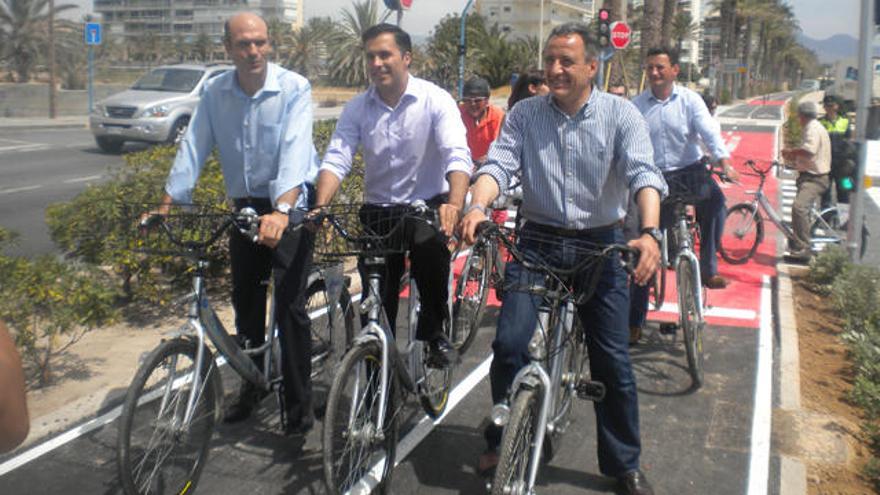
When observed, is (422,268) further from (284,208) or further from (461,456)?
(461,456)

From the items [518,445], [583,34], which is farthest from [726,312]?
[518,445]

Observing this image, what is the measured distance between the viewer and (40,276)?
538 centimetres

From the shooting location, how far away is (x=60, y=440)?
4758 millimetres

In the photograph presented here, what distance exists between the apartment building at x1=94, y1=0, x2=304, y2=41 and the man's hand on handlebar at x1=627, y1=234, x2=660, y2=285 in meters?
134

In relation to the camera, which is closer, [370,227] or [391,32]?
[370,227]

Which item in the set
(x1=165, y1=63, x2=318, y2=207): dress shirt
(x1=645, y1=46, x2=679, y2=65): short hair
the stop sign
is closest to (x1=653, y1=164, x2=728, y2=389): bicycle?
(x1=645, y1=46, x2=679, y2=65): short hair

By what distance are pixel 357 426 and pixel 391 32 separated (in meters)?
1.92

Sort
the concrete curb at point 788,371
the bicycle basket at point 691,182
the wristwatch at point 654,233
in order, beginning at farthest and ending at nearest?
Answer: the bicycle basket at point 691,182 < the concrete curb at point 788,371 < the wristwatch at point 654,233

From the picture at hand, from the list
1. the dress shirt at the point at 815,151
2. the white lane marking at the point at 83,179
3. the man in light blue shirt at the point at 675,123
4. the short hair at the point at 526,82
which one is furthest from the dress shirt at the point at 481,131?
the white lane marking at the point at 83,179

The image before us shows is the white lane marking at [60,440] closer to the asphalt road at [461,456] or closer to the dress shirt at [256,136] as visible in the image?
the asphalt road at [461,456]

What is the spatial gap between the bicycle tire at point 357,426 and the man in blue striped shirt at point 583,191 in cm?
52

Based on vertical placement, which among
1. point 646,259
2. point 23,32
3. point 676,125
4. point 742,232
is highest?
point 23,32

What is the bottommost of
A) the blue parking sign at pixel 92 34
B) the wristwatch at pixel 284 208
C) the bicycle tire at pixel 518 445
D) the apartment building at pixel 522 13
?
the bicycle tire at pixel 518 445

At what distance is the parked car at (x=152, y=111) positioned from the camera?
20188mm
